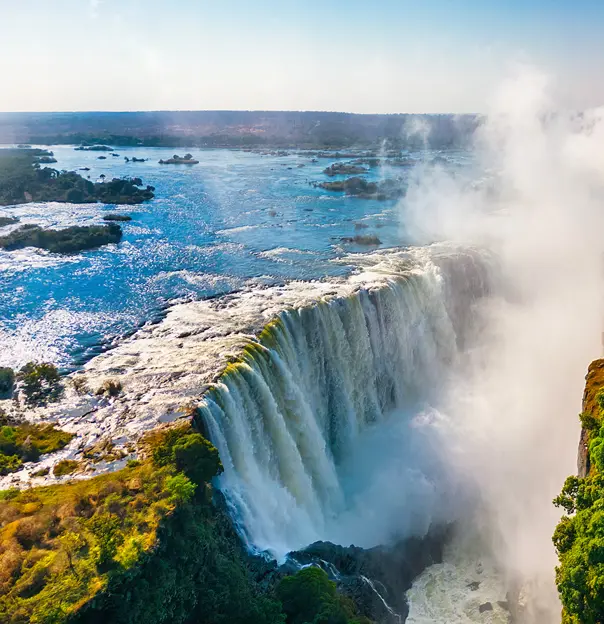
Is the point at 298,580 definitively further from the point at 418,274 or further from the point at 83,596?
the point at 418,274

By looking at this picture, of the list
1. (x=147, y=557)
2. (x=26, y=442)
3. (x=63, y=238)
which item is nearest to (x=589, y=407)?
(x=147, y=557)

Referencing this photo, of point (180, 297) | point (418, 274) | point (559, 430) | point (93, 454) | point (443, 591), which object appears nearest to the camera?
point (93, 454)

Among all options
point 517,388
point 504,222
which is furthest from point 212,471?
point 504,222

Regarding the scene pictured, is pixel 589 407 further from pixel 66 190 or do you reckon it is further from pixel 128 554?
pixel 66 190

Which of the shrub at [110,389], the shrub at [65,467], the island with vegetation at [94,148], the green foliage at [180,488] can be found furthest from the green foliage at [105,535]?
the island with vegetation at [94,148]

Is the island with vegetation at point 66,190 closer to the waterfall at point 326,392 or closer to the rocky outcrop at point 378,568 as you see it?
the waterfall at point 326,392

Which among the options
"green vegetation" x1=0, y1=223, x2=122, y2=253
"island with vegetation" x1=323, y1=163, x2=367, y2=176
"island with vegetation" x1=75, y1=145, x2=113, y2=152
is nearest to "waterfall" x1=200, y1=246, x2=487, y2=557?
"green vegetation" x1=0, y1=223, x2=122, y2=253

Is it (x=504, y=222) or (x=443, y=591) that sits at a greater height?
(x=504, y=222)
